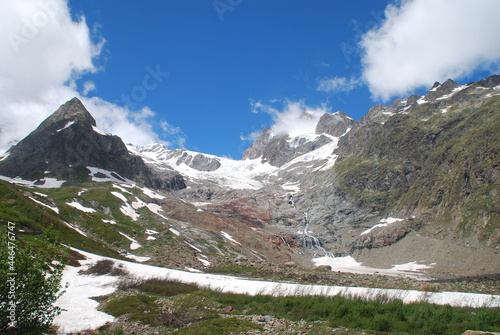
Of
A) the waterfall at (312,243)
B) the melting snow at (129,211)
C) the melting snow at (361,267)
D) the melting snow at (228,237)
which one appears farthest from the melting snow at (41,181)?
the melting snow at (361,267)

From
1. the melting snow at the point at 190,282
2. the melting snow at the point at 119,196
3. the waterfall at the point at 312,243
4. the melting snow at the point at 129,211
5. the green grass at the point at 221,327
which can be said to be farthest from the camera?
the waterfall at the point at 312,243

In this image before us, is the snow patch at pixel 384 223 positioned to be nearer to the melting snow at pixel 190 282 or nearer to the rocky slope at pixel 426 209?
the rocky slope at pixel 426 209

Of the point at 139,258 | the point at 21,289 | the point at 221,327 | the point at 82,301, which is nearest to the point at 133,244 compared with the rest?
the point at 139,258

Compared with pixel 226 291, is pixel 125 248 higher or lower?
higher

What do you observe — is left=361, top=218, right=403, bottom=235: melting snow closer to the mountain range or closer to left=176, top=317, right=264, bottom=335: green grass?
the mountain range

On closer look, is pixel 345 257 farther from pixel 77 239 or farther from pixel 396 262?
pixel 77 239

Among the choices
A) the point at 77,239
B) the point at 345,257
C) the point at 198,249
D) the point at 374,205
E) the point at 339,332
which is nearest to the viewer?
the point at 339,332

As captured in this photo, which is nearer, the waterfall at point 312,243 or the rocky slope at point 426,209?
the rocky slope at point 426,209

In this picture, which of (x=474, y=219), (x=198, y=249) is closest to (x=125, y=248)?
(x=198, y=249)

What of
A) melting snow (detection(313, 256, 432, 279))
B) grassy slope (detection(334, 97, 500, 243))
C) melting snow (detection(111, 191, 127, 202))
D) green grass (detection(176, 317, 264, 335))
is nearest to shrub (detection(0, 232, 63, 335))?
green grass (detection(176, 317, 264, 335))

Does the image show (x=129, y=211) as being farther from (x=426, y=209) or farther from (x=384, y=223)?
(x=426, y=209)

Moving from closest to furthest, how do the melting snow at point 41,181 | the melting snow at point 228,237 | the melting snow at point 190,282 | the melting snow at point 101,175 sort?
the melting snow at point 190,282 < the melting snow at point 228,237 < the melting snow at point 41,181 < the melting snow at point 101,175

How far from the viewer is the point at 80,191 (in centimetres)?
13150

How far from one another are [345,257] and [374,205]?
1704 inches
